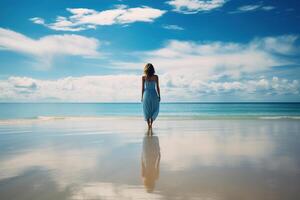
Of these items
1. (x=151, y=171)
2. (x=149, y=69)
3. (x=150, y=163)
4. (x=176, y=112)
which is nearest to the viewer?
(x=151, y=171)

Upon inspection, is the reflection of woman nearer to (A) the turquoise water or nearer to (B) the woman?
(B) the woman

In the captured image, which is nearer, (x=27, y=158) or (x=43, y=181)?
(x=43, y=181)

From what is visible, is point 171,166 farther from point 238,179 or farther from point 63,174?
point 63,174

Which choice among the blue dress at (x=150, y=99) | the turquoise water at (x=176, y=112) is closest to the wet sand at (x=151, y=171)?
the blue dress at (x=150, y=99)

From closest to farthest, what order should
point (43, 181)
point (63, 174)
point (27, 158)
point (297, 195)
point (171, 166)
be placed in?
point (297, 195) < point (43, 181) < point (63, 174) < point (171, 166) < point (27, 158)

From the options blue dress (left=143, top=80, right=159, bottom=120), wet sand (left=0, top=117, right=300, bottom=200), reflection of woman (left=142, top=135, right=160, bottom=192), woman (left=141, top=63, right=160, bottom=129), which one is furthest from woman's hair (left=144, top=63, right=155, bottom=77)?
wet sand (left=0, top=117, right=300, bottom=200)

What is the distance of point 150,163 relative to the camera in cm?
563

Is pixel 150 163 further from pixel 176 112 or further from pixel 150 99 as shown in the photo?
pixel 176 112

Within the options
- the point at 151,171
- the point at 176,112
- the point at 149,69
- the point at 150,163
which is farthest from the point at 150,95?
the point at 176,112

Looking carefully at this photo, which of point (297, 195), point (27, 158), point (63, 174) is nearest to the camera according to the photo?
point (297, 195)

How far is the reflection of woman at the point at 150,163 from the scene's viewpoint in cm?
441

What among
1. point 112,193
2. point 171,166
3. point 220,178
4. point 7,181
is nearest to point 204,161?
point 171,166

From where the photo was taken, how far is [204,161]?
5758 millimetres

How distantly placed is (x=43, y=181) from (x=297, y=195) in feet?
11.7
